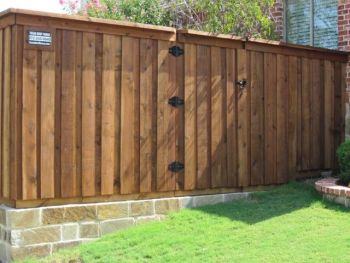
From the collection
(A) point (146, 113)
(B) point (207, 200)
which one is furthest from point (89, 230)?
(B) point (207, 200)

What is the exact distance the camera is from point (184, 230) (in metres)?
6.61

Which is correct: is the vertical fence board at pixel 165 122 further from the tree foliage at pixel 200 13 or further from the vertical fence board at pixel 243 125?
the tree foliage at pixel 200 13

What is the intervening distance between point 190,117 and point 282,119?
5.23 ft

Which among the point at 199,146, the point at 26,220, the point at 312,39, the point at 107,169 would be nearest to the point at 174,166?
the point at 199,146

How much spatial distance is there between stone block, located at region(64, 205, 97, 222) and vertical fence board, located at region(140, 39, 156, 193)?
0.69 meters

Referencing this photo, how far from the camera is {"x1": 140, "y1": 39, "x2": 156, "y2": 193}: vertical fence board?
23.3 ft

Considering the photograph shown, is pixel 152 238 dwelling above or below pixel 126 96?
below

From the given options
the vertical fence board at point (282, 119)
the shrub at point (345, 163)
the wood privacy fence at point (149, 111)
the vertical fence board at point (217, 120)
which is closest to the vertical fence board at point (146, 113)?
the wood privacy fence at point (149, 111)

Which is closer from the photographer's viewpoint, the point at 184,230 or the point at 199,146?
the point at 184,230

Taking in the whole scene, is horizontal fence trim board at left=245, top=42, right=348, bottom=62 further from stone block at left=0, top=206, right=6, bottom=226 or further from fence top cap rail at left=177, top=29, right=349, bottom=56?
stone block at left=0, top=206, right=6, bottom=226

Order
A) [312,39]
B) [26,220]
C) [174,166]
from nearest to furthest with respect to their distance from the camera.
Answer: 1. [26,220]
2. [174,166]
3. [312,39]

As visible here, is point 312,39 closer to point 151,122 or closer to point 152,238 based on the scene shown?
point 151,122

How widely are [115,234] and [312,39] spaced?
17.2 feet

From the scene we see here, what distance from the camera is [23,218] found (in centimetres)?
623
